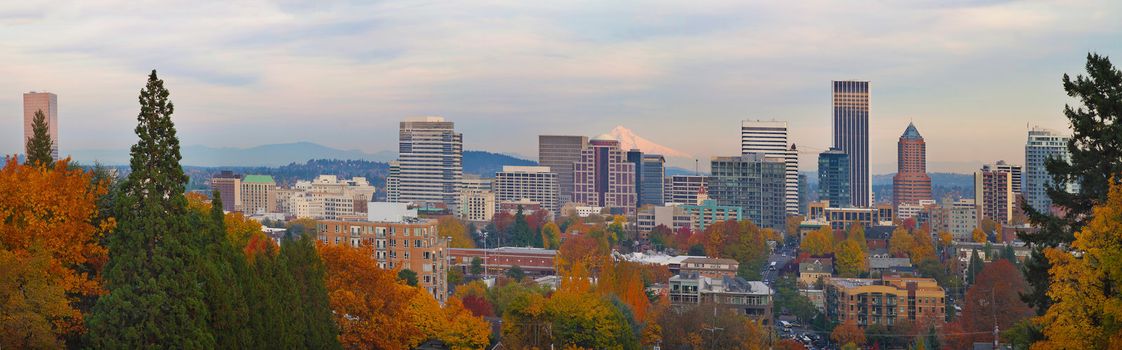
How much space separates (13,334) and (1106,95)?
19.1 m

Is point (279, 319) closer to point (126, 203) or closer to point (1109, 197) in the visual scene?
point (126, 203)

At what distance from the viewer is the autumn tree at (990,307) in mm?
59750

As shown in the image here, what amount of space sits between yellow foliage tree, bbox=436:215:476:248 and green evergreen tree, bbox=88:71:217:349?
86057 millimetres

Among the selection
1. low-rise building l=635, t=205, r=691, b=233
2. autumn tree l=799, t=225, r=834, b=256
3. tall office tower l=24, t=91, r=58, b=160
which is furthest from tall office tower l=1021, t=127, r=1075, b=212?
tall office tower l=24, t=91, r=58, b=160

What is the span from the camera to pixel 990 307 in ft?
205

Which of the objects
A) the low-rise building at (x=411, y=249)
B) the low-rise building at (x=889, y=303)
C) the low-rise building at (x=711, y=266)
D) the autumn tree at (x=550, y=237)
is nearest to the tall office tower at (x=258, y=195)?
the autumn tree at (x=550, y=237)

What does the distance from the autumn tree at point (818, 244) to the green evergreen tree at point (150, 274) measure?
93.4 metres

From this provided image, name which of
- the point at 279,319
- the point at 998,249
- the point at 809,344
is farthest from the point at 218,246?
the point at 998,249

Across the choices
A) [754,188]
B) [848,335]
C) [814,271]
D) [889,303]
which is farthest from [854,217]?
[848,335]

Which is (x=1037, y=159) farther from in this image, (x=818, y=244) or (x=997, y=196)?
(x=818, y=244)

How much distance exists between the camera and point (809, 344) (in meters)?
67.1

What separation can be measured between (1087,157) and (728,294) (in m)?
48.7

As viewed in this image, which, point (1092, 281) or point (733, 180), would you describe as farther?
point (733, 180)

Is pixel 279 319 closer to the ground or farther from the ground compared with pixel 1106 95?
closer to the ground
